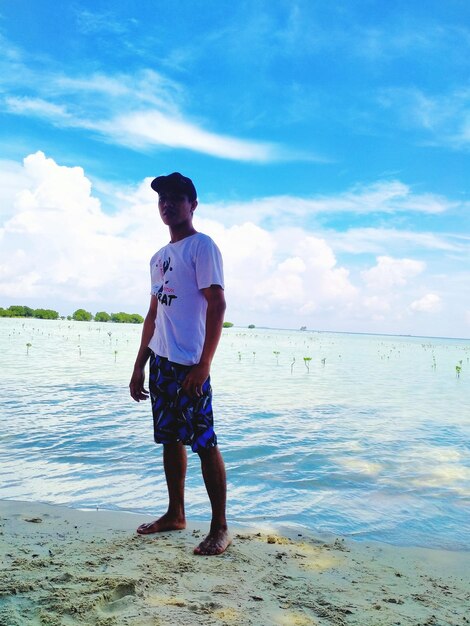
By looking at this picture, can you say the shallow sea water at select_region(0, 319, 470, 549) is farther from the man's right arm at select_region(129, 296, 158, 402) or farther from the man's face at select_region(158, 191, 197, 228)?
the man's face at select_region(158, 191, 197, 228)

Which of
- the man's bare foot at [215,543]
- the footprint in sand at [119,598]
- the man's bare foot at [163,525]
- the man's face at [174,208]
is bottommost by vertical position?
A: the man's bare foot at [163,525]

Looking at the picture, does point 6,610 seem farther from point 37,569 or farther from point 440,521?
point 440,521

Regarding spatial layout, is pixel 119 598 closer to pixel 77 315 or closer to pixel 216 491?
pixel 216 491

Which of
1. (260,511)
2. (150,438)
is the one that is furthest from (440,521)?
(150,438)

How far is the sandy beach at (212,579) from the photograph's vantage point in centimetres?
215

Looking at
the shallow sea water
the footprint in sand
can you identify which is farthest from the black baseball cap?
the shallow sea water

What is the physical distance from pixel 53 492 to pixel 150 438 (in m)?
2.46

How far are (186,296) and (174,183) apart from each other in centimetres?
78

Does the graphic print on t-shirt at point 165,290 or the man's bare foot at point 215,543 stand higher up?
the graphic print on t-shirt at point 165,290

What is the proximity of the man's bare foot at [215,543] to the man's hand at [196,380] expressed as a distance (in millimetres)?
901

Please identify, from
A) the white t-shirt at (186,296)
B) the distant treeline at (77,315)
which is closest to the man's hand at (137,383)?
the white t-shirt at (186,296)

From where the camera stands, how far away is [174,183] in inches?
128

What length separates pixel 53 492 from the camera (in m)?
4.45

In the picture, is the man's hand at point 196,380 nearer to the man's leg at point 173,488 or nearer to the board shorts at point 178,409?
the board shorts at point 178,409
